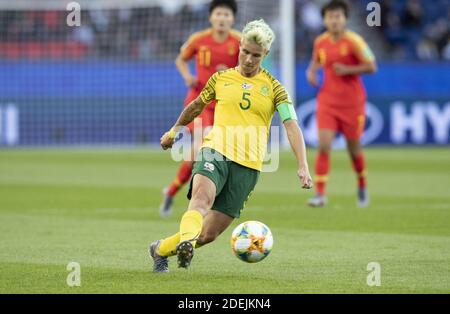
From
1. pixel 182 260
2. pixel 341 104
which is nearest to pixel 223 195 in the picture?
pixel 182 260

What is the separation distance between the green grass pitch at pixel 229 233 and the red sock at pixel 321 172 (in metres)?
0.33

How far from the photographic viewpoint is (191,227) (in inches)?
301

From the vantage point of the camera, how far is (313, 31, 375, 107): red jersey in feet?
46.9

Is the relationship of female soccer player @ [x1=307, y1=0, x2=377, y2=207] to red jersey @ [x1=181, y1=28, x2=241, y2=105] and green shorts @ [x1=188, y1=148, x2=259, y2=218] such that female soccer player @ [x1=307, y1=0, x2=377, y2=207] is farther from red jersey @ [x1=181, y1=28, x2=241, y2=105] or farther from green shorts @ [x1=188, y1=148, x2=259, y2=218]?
green shorts @ [x1=188, y1=148, x2=259, y2=218]

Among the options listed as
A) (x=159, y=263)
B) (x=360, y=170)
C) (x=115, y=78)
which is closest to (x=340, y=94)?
(x=360, y=170)

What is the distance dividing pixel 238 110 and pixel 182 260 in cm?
142

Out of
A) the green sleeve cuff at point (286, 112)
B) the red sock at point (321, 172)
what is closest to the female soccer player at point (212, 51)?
the red sock at point (321, 172)

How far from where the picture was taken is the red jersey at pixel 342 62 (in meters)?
14.3

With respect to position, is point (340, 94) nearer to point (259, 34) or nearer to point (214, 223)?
point (214, 223)

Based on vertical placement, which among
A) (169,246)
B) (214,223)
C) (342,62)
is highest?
(342,62)

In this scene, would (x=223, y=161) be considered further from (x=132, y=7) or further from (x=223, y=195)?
(x=132, y=7)

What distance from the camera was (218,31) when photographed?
12.9m

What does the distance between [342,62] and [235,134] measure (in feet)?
21.3

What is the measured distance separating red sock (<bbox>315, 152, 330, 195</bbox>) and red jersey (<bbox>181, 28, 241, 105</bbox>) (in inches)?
84.5
